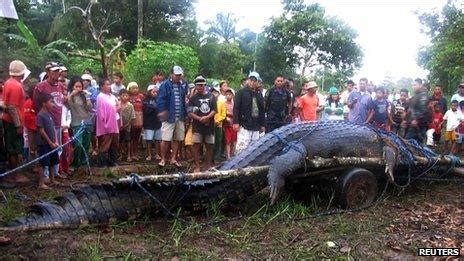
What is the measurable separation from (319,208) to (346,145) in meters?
0.87

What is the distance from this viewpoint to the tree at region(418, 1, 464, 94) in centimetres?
1331

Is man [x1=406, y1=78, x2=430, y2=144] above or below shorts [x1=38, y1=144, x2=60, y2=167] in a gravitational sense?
above

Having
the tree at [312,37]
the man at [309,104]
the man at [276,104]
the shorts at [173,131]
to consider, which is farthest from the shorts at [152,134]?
the tree at [312,37]

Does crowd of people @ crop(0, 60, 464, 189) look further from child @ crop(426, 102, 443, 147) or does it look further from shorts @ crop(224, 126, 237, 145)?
child @ crop(426, 102, 443, 147)

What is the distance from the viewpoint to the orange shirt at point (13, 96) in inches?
227

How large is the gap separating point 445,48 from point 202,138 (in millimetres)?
10237

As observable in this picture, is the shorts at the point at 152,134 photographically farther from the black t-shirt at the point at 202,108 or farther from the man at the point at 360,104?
the man at the point at 360,104

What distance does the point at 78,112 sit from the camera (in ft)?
21.6

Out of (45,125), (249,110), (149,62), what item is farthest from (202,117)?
(149,62)

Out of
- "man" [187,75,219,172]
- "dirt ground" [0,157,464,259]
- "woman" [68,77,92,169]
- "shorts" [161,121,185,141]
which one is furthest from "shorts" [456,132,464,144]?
"woman" [68,77,92,169]

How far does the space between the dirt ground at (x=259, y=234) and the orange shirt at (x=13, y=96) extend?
1068 millimetres

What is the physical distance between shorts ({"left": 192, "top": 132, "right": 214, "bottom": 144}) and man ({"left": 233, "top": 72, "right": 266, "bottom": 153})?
770 mm

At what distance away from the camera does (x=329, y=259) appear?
362cm

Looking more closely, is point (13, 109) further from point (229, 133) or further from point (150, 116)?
point (229, 133)
